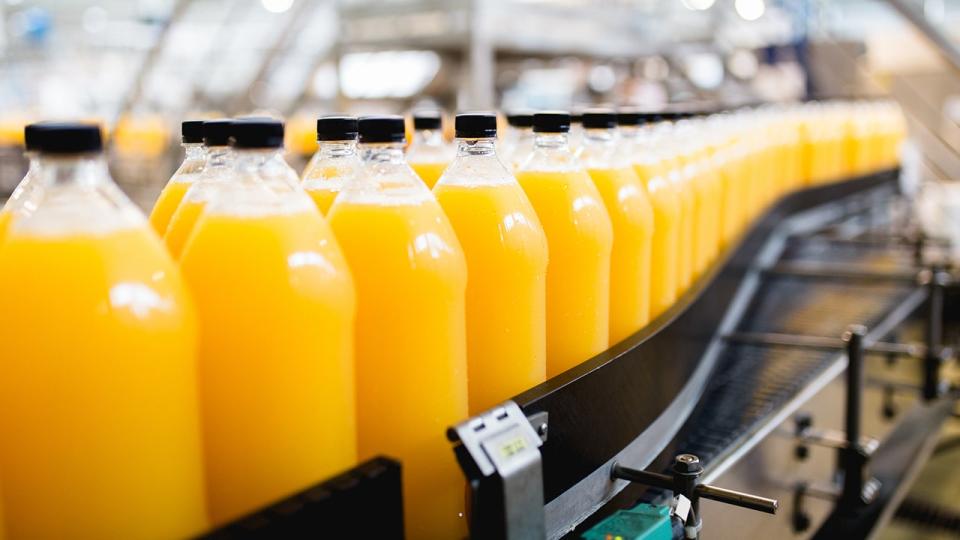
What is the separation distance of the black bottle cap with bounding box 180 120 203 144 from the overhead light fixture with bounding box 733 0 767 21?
4877 millimetres

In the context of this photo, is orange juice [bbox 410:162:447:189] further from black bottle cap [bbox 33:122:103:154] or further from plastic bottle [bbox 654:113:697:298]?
black bottle cap [bbox 33:122:103:154]

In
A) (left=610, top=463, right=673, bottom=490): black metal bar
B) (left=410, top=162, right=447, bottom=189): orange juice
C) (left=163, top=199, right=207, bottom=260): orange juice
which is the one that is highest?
(left=410, top=162, right=447, bottom=189): orange juice

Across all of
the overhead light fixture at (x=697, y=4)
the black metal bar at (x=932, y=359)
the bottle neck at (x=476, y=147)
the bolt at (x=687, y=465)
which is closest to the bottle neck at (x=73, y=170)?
the bottle neck at (x=476, y=147)

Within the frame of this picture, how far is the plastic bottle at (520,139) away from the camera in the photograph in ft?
3.32

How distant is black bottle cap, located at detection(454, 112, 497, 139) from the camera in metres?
0.80


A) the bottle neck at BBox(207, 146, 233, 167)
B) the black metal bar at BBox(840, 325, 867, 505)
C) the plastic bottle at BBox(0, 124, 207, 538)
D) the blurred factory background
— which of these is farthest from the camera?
the blurred factory background

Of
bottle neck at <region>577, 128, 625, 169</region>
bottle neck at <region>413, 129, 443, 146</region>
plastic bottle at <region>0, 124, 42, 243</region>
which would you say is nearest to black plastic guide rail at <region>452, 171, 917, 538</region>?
bottle neck at <region>577, 128, 625, 169</region>

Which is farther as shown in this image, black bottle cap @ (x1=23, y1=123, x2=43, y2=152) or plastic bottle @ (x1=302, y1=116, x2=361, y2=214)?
plastic bottle @ (x1=302, y1=116, x2=361, y2=214)

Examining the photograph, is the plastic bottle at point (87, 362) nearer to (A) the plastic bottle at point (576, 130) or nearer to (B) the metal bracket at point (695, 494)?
(B) the metal bracket at point (695, 494)

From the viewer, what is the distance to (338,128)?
2.64 feet

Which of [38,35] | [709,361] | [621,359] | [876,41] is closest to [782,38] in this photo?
A: [876,41]

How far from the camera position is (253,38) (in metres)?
11.0

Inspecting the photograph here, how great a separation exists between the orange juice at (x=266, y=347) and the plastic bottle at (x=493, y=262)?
204mm

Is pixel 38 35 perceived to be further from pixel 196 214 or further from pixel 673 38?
pixel 196 214
